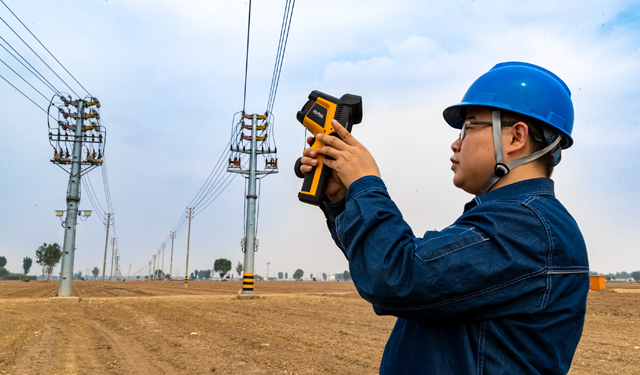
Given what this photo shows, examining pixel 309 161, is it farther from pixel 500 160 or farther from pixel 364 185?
pixel 500 160

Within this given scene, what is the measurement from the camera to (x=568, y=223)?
42.5 inches

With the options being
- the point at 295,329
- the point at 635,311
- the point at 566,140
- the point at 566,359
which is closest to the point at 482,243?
the point at 566,359

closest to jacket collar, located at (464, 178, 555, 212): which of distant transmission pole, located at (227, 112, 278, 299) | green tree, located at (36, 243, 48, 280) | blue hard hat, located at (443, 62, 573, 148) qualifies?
blue hard hat, located at (443, 62, 573, 148)

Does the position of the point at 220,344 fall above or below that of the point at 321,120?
below

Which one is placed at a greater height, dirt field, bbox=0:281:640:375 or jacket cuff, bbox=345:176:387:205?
jacket cuff, bbox=345:176:387:205

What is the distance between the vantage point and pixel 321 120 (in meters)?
1.53

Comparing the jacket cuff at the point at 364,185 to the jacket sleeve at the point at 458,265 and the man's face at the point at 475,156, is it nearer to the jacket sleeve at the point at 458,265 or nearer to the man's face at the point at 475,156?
the jacket sleeve at the point at 458,265

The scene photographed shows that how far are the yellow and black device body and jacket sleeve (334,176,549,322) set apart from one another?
1.06 ft

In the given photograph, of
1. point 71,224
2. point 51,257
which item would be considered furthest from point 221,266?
point 71,224

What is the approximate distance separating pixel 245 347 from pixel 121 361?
211 cm

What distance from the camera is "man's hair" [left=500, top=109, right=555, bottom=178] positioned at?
51.0 inches

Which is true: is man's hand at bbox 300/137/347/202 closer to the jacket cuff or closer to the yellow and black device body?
the yellow and black device body

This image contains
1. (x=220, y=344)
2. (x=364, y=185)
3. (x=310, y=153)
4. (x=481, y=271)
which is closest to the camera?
(x=481, y=271)

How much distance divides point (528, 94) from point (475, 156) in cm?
29
